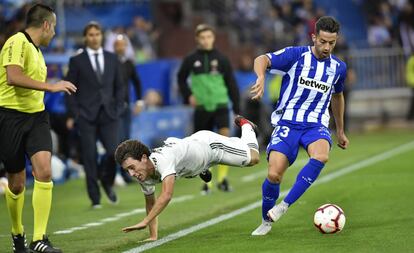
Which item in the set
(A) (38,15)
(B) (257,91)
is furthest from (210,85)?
(A) (38,15)

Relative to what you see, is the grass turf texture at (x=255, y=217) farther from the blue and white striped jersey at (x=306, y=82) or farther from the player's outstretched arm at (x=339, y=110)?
the blue and white striped jersey at (x=306, y=82)

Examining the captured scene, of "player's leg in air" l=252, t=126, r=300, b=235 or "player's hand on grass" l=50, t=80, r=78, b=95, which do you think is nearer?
"player's hand on grass" l=50, t=80, r=78, b=95

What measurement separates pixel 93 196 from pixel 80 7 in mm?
13956

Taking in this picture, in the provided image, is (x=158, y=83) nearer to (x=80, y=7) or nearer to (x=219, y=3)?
(x=80, y=7)

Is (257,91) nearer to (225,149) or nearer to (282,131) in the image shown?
(282,131)

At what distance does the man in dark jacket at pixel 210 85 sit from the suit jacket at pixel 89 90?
207cm

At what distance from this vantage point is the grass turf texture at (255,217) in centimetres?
1015

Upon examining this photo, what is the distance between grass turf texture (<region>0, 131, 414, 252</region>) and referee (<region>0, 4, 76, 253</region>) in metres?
0.64

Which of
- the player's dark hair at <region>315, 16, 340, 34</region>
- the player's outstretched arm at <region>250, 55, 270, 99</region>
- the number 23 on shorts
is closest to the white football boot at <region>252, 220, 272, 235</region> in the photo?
the number 23 on shorts

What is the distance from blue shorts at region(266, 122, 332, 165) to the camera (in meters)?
10.9

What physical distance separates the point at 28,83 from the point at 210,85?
23.5 ft

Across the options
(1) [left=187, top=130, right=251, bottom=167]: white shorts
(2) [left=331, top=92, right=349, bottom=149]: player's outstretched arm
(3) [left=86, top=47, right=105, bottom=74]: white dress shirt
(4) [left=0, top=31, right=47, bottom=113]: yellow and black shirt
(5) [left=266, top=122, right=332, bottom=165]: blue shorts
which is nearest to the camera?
(4) [left=0, top=31, right=47, bottom=113]: yellow and black shirt

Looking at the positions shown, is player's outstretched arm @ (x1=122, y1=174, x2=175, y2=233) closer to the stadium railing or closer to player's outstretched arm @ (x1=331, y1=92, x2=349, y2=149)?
player's outstretched arm @ (x1=331, y1=92, x2=349, y2=149)

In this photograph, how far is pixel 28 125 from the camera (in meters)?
10.1
